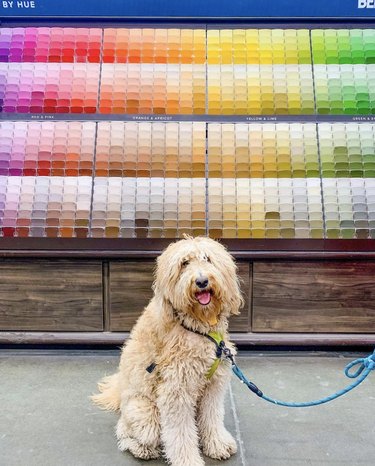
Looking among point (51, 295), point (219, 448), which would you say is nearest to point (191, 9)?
point (51, 295)

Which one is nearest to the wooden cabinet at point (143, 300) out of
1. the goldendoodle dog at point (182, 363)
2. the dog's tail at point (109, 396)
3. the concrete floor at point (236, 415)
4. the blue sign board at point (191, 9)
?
the concrete floor at point (236, 415)

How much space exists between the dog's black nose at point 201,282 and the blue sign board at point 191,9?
2826 millimetres

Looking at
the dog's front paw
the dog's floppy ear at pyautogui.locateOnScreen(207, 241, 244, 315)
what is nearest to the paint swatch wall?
the dog's floppy ear at pyautogui.locateOnScreen(207, 241, 244, 315)

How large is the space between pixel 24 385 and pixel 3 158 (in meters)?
1.80

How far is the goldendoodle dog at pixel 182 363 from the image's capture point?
2473mm

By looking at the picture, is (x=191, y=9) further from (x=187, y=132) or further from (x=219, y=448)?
(x=219, y=448)

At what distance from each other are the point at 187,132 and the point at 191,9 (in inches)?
42.1

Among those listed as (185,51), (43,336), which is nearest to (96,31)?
(185,51)

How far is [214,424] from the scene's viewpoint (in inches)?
107

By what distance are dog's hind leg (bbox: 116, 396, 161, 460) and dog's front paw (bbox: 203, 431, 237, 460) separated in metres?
0.27

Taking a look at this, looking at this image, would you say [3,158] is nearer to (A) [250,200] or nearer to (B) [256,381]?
(A) [250,200]

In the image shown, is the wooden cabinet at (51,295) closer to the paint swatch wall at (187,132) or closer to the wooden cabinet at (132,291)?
the wooden cabinet at (132,291)

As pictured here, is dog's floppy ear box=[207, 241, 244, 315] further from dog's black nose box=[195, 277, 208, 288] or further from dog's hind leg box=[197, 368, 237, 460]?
dog's hind leg box=[197, 368, 237, 460]

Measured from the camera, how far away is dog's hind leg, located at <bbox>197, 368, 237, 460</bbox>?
2676 mm
